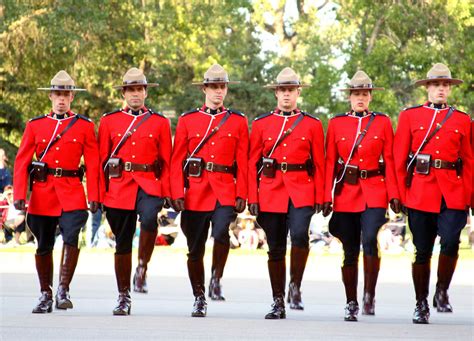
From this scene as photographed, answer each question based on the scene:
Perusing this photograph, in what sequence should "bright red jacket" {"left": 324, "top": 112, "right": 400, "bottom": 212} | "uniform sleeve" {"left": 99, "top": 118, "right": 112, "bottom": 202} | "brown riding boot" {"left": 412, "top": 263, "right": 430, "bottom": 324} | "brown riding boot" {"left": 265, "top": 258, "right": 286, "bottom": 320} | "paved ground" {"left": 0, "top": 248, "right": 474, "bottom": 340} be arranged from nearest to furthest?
"paved ground" {"left": 0, "top": 248, "right": 474, "bottom": 340} < "brown riding boot" {"left": 412, "top": 263, "right": 430, "bottom": 324} < "brown riding boot" {"left": 265, "top": 258, "right": 286, "bottom": 320} < "bright red jacket" {"left": 324, "top": 112, "right": 400, "bottom": 212} < "uniform sleeve" {"left": 99, "top": 118, "right": 112, "bottom": 202}

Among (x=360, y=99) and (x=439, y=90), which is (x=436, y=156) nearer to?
(x=439, y=90)

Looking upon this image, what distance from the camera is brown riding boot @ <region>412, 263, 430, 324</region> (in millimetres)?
14641

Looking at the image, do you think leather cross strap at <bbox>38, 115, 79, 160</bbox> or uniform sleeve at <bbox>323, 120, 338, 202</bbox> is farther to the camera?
leather cross strap at <bbox>38, 115, 79, 160</bbox>

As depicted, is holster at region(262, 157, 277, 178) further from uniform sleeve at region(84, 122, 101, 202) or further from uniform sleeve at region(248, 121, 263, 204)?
uniform sleeve at region(84, 122, 101, 202)

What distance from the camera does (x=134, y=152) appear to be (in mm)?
15375

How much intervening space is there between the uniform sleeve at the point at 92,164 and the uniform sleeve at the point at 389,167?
271 cm

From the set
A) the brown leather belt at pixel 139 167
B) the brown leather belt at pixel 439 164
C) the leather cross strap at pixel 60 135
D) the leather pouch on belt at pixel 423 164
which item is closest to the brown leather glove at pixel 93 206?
the brown leather belt at pixel 139 167

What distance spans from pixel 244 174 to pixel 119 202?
1.20 m

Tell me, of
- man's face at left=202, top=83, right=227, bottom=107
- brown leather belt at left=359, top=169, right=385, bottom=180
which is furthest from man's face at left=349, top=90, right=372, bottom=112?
man's face at left=202, top=83, right=227, bottom=107

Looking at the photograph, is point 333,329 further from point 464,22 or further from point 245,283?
point 464,22

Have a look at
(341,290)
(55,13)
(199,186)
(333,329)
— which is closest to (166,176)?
(199,186)

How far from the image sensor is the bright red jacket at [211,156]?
1513 centimetres

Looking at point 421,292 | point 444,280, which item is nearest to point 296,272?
point 421,292

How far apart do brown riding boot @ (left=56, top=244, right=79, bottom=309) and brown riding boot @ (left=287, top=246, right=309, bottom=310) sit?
202cm
